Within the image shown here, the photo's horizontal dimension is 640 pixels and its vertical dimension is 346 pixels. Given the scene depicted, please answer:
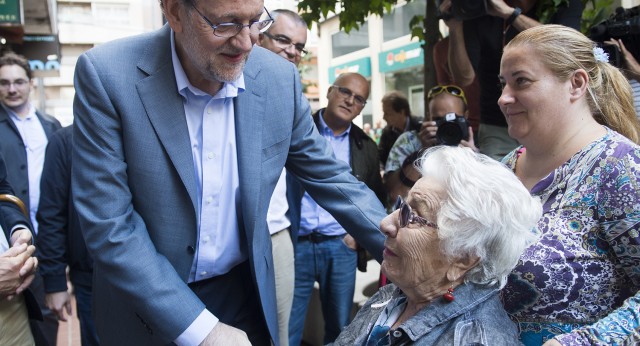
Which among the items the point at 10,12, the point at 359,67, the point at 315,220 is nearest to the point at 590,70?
the point at 315,220

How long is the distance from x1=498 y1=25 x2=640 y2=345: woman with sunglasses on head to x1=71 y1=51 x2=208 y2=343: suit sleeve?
3.53 ft

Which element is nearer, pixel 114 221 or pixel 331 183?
pixel 114 221

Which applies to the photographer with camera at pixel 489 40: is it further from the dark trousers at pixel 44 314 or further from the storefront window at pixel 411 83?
the storefront window at pixel 411 83

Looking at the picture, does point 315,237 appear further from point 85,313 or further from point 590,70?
point 590,70

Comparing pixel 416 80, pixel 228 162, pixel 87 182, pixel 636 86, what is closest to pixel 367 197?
pixel 228 162

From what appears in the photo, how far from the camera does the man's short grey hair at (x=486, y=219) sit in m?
1.61

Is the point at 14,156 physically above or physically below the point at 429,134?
below

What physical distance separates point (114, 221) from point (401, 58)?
20030 millimetres

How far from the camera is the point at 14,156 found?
452 centimetres

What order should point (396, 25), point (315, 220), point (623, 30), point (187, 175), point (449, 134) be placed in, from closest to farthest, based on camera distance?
point (187, 175)
point (623, 30)
point (449, 134)
point (315, 220)
point (396, 25)

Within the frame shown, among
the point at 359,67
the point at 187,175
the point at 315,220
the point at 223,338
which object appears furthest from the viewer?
the point at 359,67

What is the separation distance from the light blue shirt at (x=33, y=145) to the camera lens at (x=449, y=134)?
336 cm

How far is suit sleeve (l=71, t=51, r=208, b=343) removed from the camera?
5.51 ft

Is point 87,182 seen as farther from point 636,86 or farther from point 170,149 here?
point 636,86
